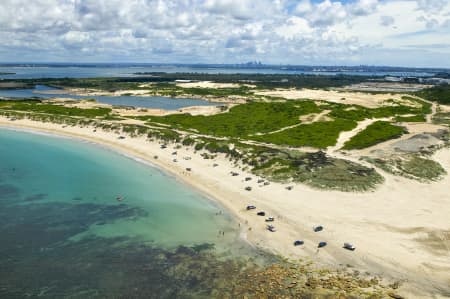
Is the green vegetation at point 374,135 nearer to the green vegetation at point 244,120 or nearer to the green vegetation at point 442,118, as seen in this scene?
the green vegetation at point 244,120

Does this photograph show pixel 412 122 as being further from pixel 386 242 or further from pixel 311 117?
pixel 386 242

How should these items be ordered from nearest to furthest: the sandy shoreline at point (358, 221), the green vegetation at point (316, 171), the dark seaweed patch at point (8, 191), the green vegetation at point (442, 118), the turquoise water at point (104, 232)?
the turquoise water at point (104, 232) → the sandy shoreline at point (358, 221) → the dark seaweed patch at point (8, 191) → the green vegetation at point (316, 171) → the green vegetation at point (442, 118)

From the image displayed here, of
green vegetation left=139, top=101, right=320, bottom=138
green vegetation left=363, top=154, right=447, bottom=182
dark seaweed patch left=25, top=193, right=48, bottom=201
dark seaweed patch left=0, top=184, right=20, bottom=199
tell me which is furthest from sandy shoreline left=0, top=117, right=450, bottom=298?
green vegetation left=139, top=101, right=320, bottom=138

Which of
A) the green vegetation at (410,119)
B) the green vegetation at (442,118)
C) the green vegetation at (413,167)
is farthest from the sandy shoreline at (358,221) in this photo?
the green vegetation at (442,118)

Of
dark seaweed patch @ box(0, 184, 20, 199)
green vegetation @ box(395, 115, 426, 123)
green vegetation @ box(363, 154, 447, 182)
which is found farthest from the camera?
green vegetation @ box(395, 115, 426, 123)

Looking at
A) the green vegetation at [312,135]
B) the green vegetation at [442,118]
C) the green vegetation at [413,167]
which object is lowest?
the green vegetation at [413,167]

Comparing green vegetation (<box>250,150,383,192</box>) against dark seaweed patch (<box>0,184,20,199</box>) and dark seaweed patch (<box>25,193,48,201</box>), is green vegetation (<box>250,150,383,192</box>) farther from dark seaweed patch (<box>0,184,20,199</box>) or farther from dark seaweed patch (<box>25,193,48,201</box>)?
dark seaweed patch (<box>0,184,20,199</box>)
